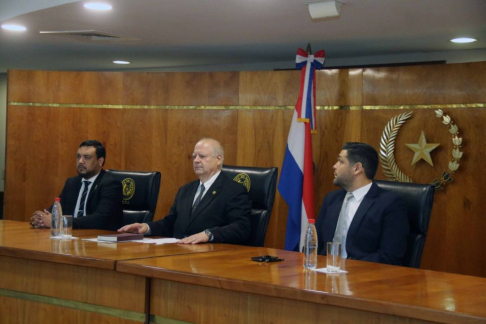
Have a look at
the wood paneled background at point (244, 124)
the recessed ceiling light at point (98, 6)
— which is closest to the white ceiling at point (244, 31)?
the recessed ceiling light at point (98, 6)

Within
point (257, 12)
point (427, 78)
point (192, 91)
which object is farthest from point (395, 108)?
point (192, 91)

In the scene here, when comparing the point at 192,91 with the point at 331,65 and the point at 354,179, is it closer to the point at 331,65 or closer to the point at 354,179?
the point at 331,65

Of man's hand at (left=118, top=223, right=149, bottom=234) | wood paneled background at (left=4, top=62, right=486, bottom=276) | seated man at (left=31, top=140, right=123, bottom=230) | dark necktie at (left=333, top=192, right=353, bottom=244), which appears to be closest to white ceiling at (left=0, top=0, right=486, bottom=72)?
wood paneled background at (left=4, top=62, right=486, bottom=276)

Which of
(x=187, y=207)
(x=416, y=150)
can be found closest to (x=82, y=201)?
(x=187, y=207)

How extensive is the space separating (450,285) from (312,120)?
10.7ft

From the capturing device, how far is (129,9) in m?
4.97

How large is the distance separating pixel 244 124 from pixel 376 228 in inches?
116

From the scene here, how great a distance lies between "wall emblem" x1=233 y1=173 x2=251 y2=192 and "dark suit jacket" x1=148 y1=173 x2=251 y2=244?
105mm

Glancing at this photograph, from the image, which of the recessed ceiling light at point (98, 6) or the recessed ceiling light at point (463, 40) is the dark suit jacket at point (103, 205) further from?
the recessed ceiling light at point (463, 40)

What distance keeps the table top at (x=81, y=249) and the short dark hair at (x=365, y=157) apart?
82 centimetres

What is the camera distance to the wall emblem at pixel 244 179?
4199mm

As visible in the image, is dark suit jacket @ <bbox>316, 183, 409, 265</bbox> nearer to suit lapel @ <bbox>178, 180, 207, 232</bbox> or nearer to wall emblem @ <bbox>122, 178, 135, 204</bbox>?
suit lapel @ <bbox>178, 180, 207, 232</bbox>

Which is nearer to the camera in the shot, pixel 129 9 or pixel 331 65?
pixel 129 9

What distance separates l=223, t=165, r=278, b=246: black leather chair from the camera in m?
4.08
